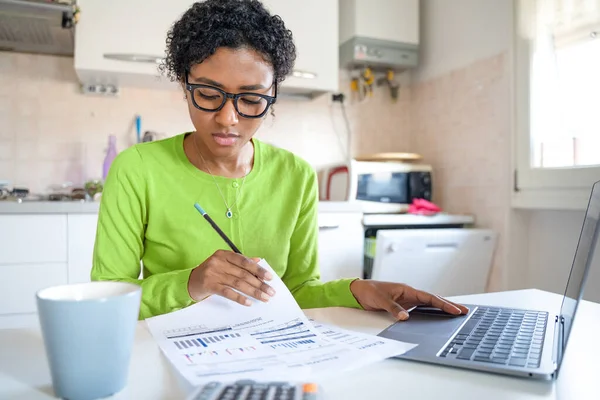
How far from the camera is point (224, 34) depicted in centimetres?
95

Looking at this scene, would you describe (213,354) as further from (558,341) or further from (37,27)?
(37,27)

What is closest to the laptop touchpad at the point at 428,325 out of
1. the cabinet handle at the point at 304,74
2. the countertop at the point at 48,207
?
the countertop at the point at 48,207

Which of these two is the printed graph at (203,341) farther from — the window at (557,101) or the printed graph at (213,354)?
the window at (557,101)

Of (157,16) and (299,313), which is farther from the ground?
(157,16)

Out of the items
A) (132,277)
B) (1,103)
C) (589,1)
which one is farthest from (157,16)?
(589,1)

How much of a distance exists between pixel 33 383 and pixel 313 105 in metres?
2.44

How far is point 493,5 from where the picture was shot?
2.36 metres

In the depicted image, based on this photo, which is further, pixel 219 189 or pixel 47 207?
pixel 47 207

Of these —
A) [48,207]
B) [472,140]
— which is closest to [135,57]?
[48,207]

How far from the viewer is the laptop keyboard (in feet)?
1.84

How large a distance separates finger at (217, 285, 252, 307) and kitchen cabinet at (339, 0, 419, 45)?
219 centimetres

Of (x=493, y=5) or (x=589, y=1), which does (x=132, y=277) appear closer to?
(x=589, y=1)

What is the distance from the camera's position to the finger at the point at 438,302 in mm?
766

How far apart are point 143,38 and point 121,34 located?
0.09 meters
